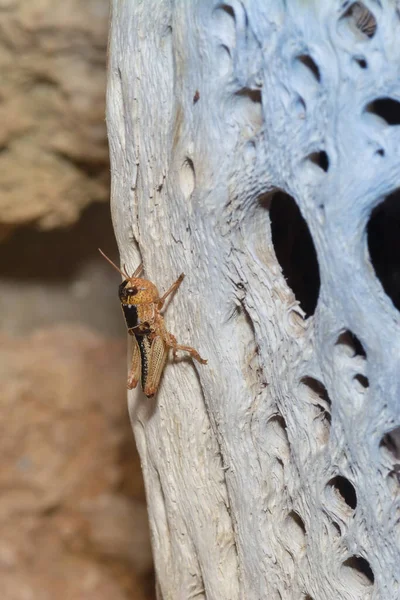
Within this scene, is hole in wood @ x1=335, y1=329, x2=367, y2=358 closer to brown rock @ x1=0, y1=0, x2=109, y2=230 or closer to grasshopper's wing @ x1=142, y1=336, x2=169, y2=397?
grasshopper's wing @ x1=142, y1=336, x2=169, y2=397

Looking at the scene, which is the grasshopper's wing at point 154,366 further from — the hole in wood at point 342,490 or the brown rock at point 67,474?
the brown rock at point 67,474

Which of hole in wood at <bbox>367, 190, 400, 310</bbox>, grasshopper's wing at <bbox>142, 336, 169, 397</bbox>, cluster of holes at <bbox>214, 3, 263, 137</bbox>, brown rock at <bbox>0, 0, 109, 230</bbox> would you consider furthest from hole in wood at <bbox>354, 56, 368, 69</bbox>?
brown rock at <bbox>0, 0, 109, 230</bbox>

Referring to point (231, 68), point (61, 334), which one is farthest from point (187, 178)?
point (61, 334)

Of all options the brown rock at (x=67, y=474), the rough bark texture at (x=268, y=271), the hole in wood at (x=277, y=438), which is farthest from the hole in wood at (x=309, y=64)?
the brown rock at (x=67, y=474)

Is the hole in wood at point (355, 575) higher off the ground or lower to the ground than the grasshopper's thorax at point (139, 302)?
lower

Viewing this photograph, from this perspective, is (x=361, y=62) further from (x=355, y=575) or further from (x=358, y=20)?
(x=355, y=575)

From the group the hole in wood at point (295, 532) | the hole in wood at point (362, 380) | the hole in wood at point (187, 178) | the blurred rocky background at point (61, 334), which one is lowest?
the hole in wood at point (295, 532)

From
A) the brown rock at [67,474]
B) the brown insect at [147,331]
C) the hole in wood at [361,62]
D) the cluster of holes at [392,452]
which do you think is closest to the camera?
the hole in wood at [361,62]

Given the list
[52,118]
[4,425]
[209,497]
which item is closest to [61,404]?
[4,425]
